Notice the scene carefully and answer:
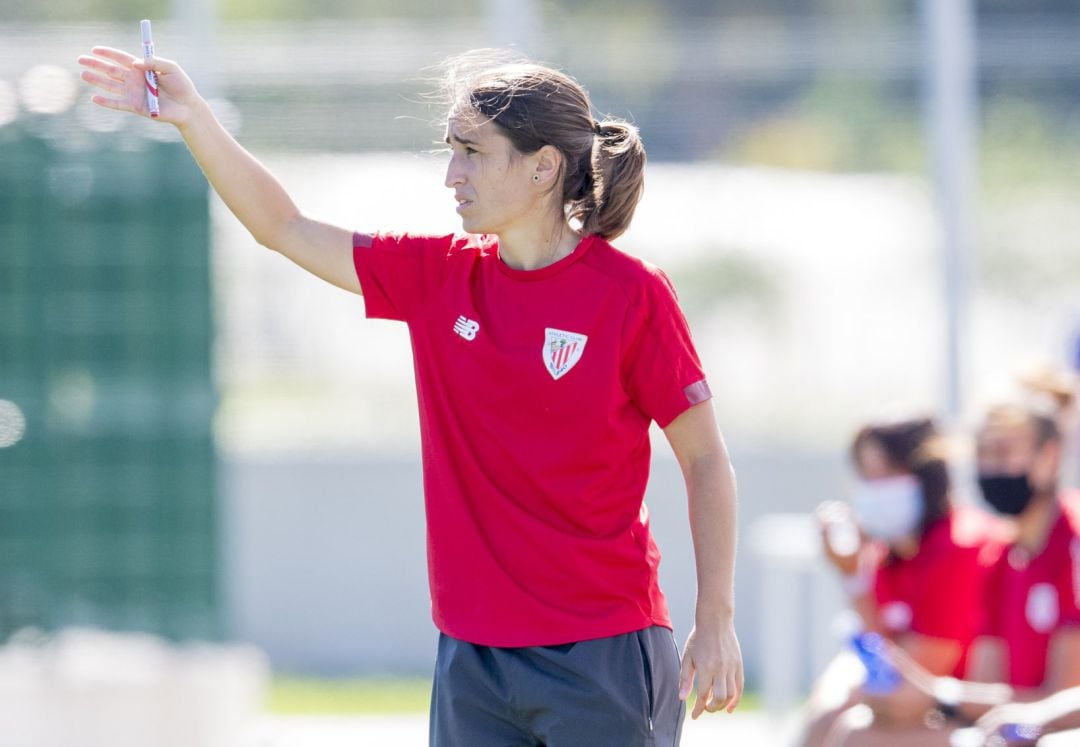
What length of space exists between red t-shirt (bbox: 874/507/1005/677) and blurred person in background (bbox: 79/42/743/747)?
5.17 ft

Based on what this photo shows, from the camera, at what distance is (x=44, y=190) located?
18.6ft

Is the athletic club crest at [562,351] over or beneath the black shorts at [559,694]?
over

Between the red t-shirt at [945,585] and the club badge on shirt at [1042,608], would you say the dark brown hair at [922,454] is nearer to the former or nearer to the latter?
the red t-shirt at [945,585]

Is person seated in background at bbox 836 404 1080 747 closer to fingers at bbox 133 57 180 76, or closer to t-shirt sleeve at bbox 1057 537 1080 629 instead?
t-shirt sleeve at bbox 1057 537 1080 629

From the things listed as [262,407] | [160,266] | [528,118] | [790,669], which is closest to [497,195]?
[528,118]

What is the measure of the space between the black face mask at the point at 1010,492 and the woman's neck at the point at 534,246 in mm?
1691

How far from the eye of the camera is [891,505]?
4223 millimetres

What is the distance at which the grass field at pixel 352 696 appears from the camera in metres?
7.87

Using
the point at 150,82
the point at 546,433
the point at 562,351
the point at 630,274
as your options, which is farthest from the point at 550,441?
the point at 150,82

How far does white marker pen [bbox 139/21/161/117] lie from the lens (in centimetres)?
284

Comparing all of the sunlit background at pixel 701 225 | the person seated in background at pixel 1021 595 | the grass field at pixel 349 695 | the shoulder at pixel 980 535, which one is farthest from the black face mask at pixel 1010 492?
the grass field at pixel 349 695

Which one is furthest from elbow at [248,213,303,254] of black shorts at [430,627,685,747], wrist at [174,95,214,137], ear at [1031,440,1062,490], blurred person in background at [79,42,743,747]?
ear at [1031,440,1062,490]

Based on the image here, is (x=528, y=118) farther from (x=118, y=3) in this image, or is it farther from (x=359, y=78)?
(x=118, y=3)

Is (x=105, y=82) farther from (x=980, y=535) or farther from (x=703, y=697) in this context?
(x=980, y=535)
